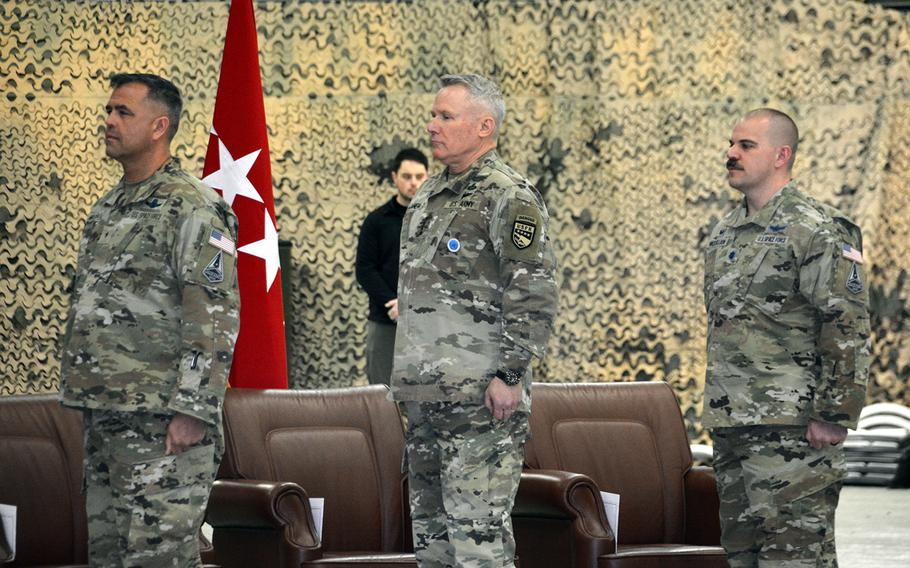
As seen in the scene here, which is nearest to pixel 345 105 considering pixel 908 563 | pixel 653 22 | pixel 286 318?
pixel 286 318

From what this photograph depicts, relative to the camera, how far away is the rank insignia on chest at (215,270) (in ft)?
9.48

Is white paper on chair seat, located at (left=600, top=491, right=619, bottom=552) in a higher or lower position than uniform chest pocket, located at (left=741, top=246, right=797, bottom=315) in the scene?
lower

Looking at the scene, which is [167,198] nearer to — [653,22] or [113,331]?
[113,331]

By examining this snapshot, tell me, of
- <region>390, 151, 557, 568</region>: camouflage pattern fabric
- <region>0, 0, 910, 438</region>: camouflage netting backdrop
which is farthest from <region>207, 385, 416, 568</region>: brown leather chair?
<region>0, 0, 910, 438</region>: camouflage netting backdrop

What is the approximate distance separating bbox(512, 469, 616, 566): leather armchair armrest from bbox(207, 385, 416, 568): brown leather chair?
0.41m

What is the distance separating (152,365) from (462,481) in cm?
78

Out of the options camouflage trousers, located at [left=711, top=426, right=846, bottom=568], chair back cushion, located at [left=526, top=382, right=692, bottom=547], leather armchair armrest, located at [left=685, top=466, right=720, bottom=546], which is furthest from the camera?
chair back cushion, located at [left=526, top=382, right=692, bottom=547]

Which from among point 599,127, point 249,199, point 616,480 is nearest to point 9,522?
point 249,199

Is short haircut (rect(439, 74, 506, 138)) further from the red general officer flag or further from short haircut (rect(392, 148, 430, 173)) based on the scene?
short haircut (rect(392, 148, 430, 173))

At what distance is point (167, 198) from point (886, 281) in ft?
18.3

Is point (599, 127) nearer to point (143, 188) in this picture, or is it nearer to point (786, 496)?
point (786, 496)

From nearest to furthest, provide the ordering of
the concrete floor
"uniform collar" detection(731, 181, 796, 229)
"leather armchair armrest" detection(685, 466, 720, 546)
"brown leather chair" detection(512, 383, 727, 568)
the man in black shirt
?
"uniform collar" detection(731, 181, 796, 229) → "brown leather chair" detection(512, 383, 727, 568) → "leather armchair armrest" detection(685, 466, 720, 546) → the concrete floor → the man in black shirt

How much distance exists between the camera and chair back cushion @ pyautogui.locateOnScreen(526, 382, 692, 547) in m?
4.37

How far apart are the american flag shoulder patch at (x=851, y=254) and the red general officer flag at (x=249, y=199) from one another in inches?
91.4
